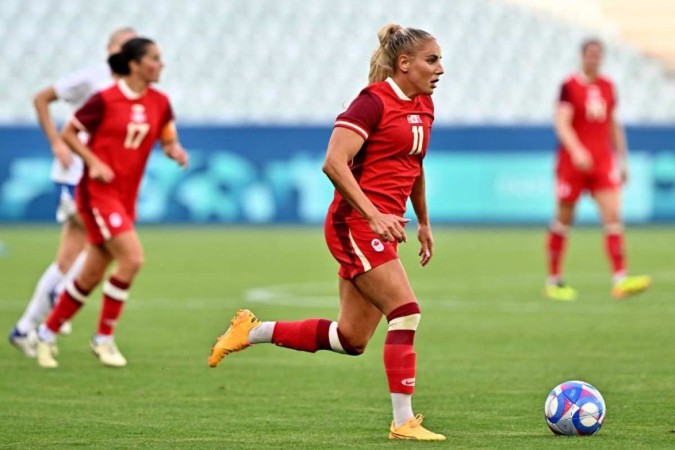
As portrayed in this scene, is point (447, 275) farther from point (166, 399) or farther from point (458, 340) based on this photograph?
point (166, 399)

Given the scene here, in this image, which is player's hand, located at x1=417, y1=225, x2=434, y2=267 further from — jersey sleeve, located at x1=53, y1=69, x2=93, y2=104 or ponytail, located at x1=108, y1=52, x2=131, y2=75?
jersey sleeve, located at x1=53, y1=69, x2=93, y2=104

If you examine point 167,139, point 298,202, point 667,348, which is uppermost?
point 167,139

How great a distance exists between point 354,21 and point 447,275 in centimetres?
1617

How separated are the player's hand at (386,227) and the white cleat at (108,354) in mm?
3686

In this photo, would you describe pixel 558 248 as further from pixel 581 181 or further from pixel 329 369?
pixel 329 369

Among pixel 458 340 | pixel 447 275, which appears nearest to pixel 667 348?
pixel 458 340

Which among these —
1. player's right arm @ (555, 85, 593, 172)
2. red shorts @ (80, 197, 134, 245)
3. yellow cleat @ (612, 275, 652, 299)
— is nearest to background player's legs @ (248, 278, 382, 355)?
red shorts @ (80, 197, 134, 245)

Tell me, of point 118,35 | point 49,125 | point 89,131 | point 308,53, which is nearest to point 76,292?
point 89,131

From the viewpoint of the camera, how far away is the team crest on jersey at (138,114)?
9.80m

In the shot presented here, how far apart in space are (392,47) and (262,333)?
1.59 metres

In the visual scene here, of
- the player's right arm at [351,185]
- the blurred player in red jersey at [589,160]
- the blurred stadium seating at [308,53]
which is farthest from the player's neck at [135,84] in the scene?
the blurred stadium seating at [308,53]

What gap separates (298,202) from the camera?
1018 inches

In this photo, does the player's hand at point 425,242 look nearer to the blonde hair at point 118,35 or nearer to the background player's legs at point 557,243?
the blonde hair at point 118,35

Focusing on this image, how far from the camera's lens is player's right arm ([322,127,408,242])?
6.41 metres
